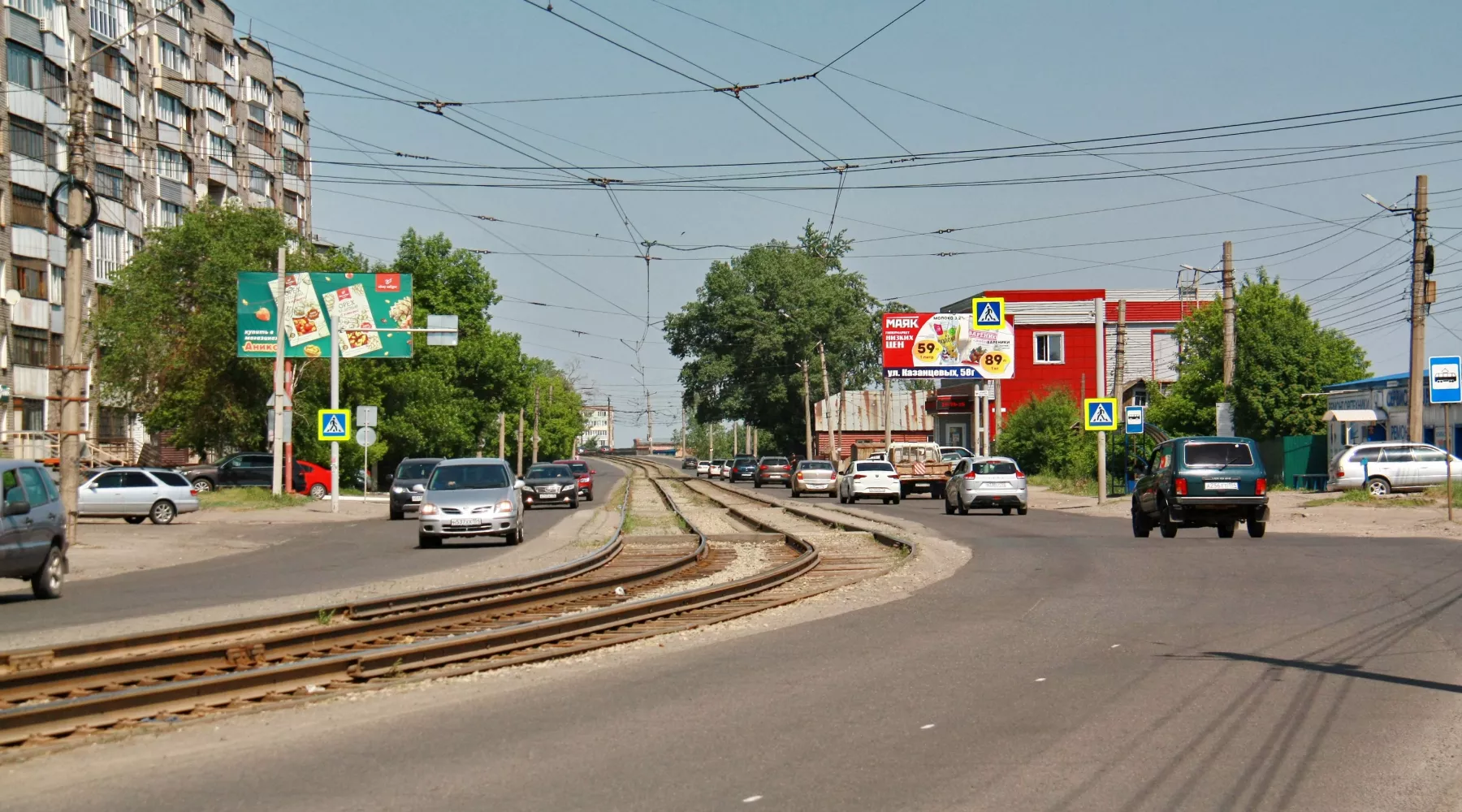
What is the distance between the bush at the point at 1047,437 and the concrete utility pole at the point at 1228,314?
1345 centimetres

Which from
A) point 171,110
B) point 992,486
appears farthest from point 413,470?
point 171,110

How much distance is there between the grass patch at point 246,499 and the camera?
43156mm

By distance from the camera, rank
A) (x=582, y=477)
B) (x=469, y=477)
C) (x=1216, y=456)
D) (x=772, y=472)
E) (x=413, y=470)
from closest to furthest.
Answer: (x=1216, y=456), (x=469, y=477), (x=413, y=470), (x=582, y=477), (x=772, y=472)

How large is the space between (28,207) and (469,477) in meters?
37.0

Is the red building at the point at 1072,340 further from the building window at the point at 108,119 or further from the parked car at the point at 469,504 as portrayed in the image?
the parked car at the point at 469,504

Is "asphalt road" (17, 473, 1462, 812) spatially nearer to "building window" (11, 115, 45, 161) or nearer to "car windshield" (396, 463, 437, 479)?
"car windshield" (396, 463, 437, 479)

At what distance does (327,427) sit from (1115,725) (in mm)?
35468

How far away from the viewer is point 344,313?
47.7m

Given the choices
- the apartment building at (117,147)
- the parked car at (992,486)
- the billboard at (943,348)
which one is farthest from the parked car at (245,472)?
the billboard at (943,348)

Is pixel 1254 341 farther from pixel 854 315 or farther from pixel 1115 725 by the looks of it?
pixel 854 315

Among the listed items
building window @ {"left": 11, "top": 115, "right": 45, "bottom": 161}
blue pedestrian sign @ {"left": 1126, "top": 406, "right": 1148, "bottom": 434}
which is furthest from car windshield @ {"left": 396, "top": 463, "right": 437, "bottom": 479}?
building window @ {"left": 11, "top": 115, "right": 45, "bottom": 161}

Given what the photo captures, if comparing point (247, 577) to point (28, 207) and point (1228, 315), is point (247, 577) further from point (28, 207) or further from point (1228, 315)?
point (28, 207)

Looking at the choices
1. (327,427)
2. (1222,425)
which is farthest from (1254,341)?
(327,427)

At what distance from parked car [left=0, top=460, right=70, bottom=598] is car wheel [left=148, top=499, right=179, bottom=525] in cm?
1835
